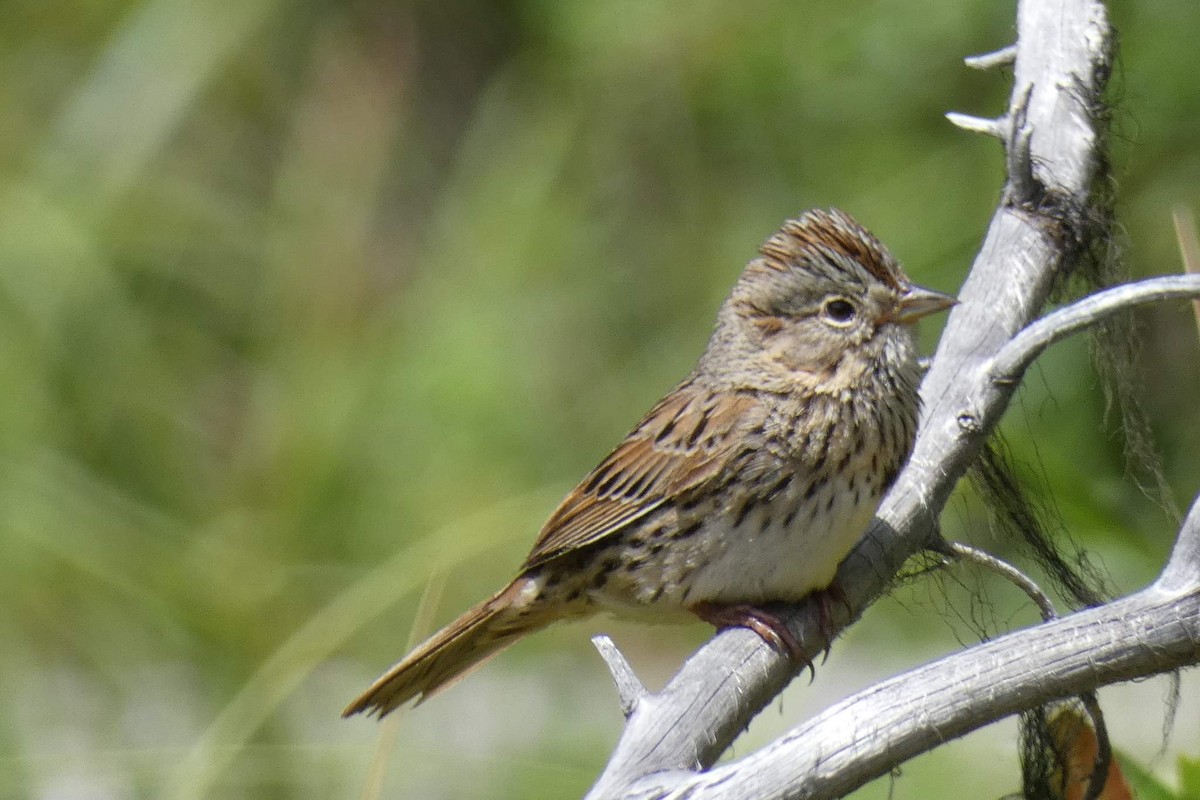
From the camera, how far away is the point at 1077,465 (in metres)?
3.74

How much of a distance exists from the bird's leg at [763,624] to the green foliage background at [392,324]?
107 centimetres

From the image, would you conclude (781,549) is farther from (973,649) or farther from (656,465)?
(973,649)

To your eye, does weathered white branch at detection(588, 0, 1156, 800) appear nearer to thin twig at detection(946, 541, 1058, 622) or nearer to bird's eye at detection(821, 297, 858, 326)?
thin twig at detection(946, 541, 1058, 622)

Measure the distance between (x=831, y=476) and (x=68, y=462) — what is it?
2708 mm

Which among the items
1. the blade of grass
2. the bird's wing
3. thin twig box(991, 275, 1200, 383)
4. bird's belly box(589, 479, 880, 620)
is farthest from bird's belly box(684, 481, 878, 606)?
the blade of grass

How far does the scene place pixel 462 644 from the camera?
2789 millimetres

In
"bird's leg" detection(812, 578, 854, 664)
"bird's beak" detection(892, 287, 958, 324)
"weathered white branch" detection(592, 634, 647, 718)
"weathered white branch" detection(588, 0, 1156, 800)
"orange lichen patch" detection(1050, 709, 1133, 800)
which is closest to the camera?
"weathered white branch" detection(588, 0, 1156, 800)

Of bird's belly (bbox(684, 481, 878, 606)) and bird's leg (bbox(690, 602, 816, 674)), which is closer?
bird's leg (bbox(690, 602, 816, 674))

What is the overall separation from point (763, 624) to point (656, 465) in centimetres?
49

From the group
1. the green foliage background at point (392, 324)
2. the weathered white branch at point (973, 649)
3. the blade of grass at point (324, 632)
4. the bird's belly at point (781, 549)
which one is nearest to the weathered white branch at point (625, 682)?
the weathered white branch at point (973, 649)

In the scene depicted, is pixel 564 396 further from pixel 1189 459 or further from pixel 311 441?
pixel 1189 459

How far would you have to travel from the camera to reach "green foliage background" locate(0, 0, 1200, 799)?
12.9 ft

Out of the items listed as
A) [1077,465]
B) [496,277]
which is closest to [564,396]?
[496,277]

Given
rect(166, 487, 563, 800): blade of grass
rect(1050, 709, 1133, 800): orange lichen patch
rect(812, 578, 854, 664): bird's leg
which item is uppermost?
rect(166, 487, 563, 800): blade of grass
